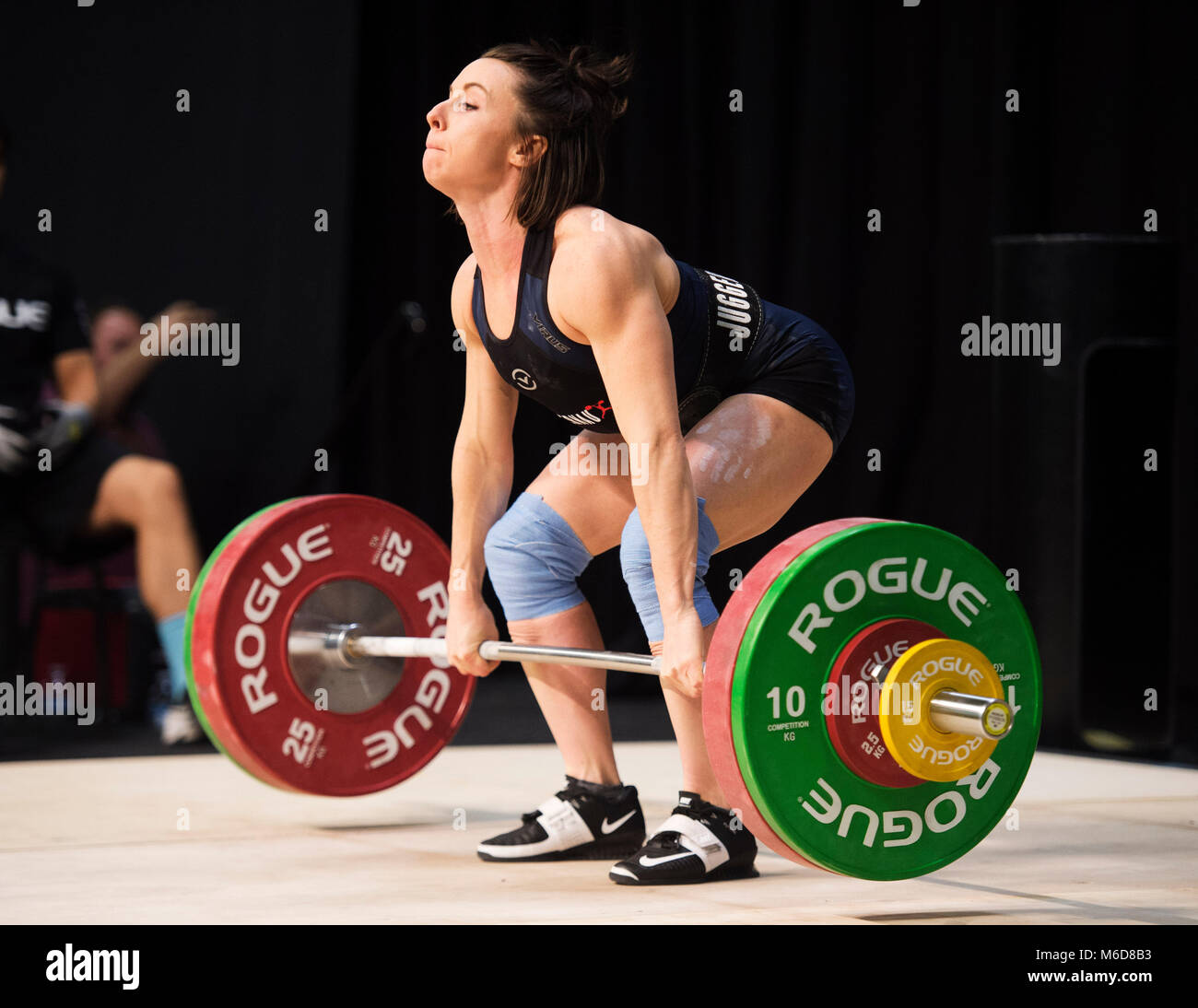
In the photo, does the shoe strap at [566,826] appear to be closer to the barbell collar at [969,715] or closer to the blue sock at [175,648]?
the barbell collar at [969,715]

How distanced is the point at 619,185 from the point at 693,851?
285 cm

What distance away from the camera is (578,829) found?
2488 mm

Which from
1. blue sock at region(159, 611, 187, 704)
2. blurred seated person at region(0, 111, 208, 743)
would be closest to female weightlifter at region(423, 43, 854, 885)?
blue sock at region(159, 611, 187, 704)

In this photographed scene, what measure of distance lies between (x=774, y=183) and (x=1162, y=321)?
133 centimetres

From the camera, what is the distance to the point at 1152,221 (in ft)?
14.3

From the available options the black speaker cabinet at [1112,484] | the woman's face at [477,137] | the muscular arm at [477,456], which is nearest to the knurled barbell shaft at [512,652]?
the muscular arm at [477,456]

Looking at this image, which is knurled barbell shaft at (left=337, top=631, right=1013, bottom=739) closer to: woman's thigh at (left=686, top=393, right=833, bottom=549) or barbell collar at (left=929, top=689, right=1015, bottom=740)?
barbell collar at (left=929, top=689, right=1015, bottom=740)

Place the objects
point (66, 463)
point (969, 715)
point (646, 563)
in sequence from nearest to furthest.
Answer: point (969, 715), point (646, 563), point (66, 463)

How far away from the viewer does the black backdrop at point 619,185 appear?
4.43 meters

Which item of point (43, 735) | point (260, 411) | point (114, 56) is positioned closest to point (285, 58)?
point (114, 56)

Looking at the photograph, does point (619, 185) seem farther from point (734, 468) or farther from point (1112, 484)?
point (734, 468)

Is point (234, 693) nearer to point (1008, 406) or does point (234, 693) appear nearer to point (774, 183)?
point (1008, 406)

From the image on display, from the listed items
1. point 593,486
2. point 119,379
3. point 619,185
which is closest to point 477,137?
point 593,486

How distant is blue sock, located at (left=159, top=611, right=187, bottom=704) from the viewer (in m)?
3.90
